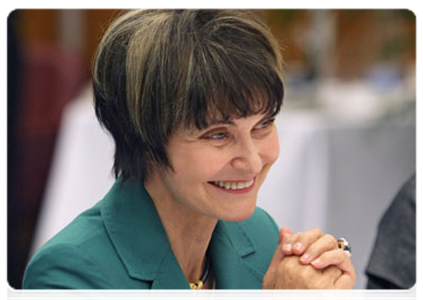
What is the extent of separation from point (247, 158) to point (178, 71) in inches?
4.6

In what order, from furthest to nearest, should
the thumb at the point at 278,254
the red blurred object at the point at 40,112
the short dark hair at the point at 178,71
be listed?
the red blurred object at the point at 40,112, the thumb at the point at 278,254, the short dark hair at the point at 178,71

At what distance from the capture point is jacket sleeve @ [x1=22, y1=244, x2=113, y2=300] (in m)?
0.78

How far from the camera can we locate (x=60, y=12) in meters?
4.36

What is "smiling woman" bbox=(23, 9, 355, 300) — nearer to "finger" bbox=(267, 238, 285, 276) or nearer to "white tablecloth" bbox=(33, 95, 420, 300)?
"finger" bbox=(267, 238, 285, 276)

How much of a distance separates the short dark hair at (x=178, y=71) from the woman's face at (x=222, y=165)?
0.01 meters

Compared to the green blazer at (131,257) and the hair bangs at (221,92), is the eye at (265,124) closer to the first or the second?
the hair bangs at (221,92)

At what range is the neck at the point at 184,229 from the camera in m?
0.85

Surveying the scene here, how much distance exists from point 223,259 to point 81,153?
1053mm

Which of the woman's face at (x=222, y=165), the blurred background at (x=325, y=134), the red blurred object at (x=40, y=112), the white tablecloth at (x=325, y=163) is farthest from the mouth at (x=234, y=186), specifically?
the red blurred object at (x=40, y=112)

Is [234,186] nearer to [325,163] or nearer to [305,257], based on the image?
[305,257]

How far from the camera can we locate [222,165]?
77 centimetres

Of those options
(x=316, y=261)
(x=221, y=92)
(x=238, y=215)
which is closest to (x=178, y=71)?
(x=221, y=92)

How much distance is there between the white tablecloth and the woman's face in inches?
32.6

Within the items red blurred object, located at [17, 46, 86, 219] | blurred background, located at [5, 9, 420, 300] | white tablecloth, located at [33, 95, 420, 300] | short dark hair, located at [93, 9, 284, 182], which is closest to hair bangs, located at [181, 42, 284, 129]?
short dark hair, located at [93, 9, 284, 182]
